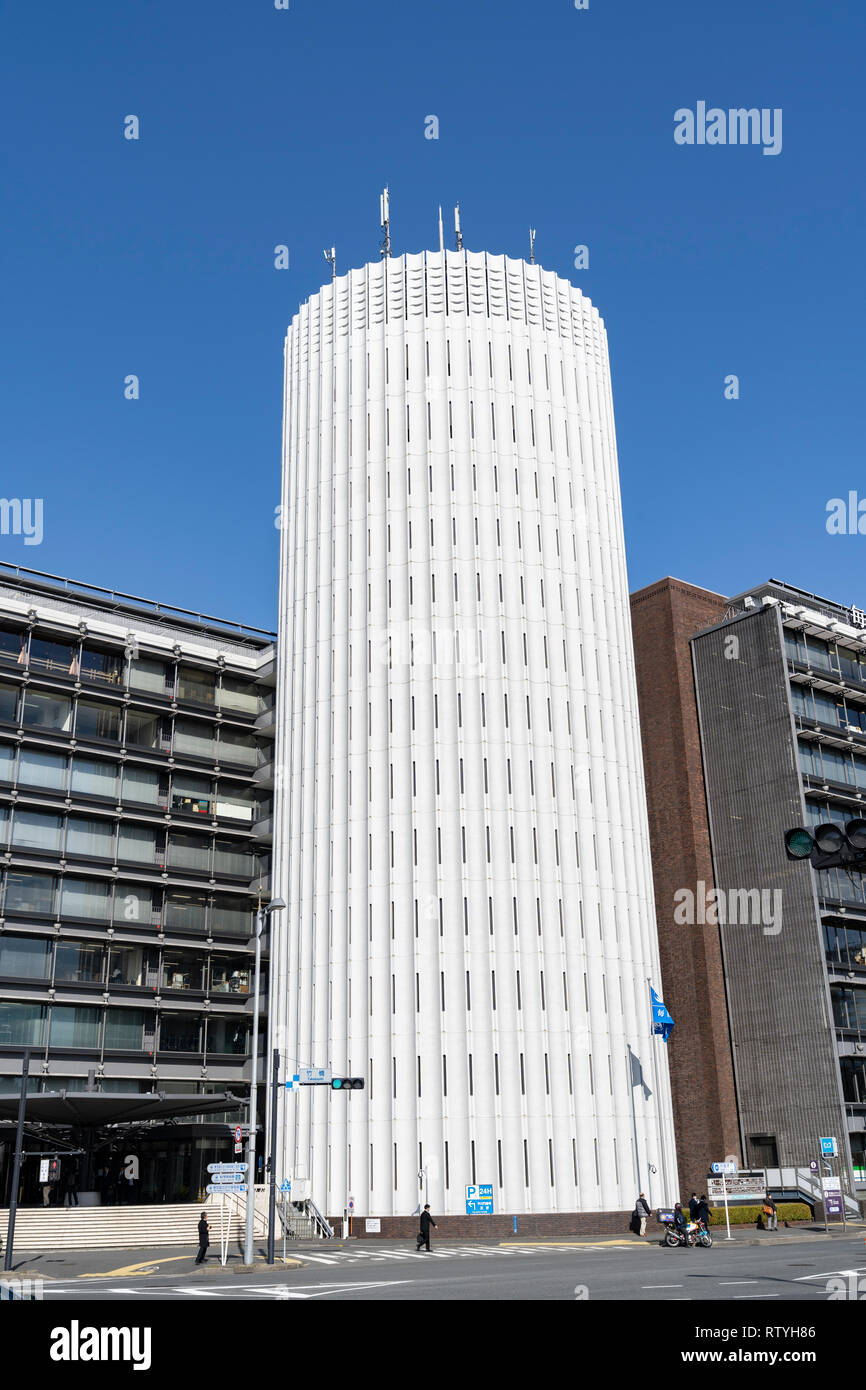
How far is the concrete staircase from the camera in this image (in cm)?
4678

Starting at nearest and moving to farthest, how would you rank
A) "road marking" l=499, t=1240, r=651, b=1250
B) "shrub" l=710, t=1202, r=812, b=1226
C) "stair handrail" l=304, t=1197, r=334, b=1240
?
"road marking" l=499, t=1240, r=651, b=1250 < "stair handrail" l=304, t=1197, r=334, b=1240 < "shrub" l=710, t=1202, r=812, b=1226

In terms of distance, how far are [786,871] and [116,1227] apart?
3920cm

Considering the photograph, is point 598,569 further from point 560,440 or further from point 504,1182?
point 504,1182

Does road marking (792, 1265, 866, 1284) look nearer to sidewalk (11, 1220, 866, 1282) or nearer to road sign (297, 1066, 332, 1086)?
sidewalk (11, 1220, 866, 1282)

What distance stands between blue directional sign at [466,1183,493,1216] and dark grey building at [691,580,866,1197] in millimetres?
20193

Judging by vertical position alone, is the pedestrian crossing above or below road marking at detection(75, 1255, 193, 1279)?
below

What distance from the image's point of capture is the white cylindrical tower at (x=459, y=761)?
176 feet

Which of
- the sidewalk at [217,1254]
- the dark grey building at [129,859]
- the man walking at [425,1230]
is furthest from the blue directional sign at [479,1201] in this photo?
the dark grey building at [129,859]

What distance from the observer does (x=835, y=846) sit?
16.3 metres

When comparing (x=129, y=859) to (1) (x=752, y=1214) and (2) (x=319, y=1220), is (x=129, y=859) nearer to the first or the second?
(2) (x=319, y=1220)

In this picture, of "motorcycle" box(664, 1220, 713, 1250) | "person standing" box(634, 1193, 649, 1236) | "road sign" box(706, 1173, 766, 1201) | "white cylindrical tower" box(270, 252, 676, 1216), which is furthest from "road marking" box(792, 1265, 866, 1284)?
"road sign" box(706, 1173, 766, 1201)

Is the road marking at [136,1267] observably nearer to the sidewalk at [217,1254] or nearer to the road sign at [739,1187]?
the sidewalk at [217,1254]

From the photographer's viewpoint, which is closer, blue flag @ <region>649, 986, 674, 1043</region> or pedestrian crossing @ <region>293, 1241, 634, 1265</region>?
pedestrian crossing @ <region>293, 1241, 634, 1265</region>

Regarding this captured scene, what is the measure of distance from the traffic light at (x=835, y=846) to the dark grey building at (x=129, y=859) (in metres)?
52.6
